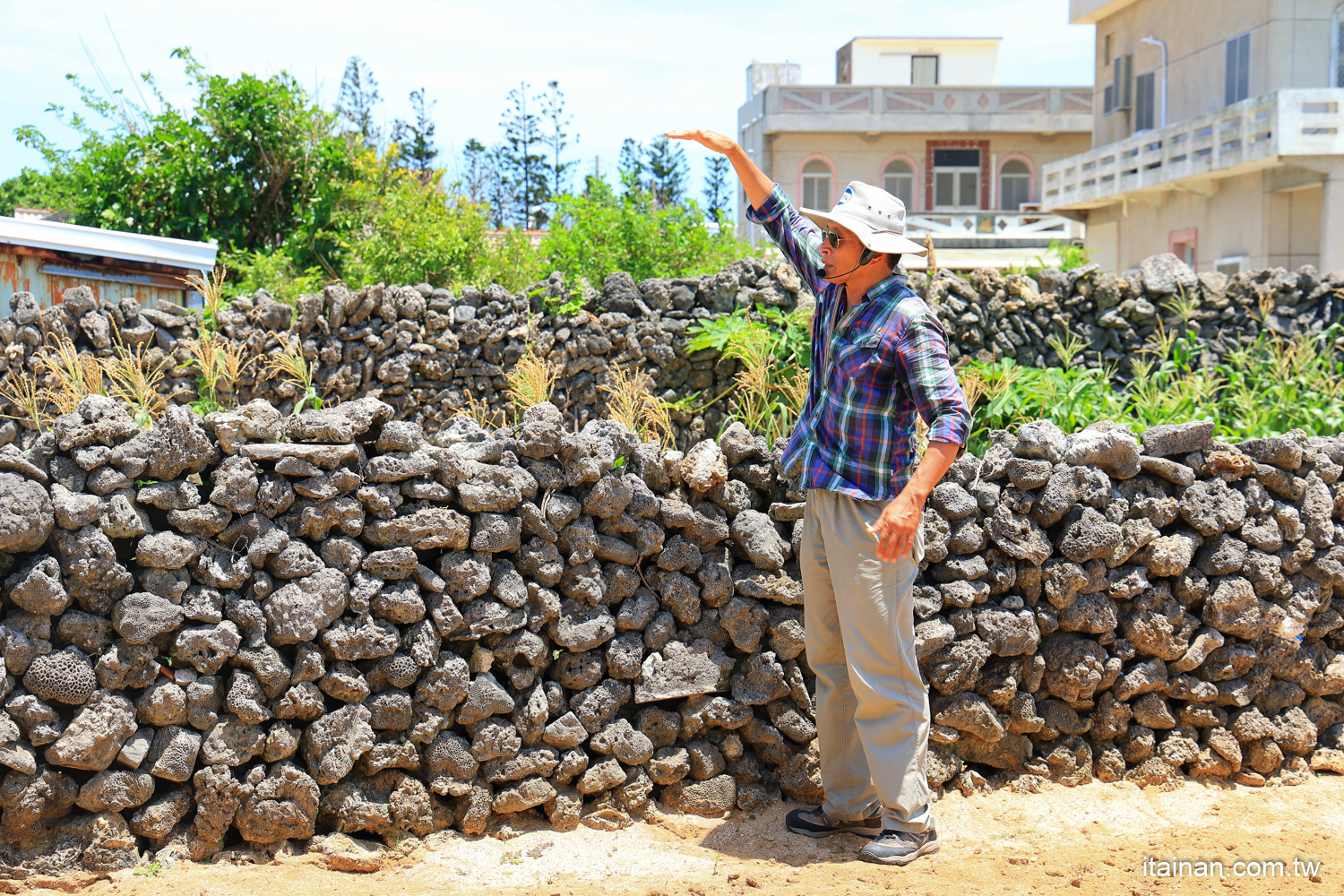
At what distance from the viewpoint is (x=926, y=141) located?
1217 inches

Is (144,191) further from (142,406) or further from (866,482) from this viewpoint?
(866,482)

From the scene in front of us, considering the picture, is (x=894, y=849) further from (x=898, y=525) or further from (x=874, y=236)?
(x=874, y=236)

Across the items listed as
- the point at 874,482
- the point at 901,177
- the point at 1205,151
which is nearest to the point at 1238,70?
the point at 1205,151

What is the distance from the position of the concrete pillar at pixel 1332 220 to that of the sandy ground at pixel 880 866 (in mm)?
14312

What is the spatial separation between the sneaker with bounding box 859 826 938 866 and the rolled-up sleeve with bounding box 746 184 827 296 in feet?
6.97

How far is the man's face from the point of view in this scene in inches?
144

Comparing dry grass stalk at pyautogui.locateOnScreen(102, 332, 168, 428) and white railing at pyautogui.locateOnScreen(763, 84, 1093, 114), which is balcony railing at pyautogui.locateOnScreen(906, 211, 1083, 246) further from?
dry grass stalk at pyautogui.locateOnScreen(102, 332, 168, 428)

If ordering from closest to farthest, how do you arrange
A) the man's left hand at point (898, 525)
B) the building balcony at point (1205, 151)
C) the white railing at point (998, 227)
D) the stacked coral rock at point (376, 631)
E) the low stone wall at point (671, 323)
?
the man's left hand at point (898, 525) < the stacked coral rock at point (376, 631) < the low stone wall at point (671, 323) < the building balcony at point (1205, 151) < the white railing at point (998, 227)

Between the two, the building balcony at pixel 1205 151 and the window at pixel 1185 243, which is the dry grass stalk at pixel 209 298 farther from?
the window at pixel 1185 243

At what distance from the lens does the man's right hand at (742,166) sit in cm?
411

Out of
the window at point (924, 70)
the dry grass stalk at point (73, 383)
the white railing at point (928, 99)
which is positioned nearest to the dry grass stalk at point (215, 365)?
the dry grass stalk at point (73, 383)

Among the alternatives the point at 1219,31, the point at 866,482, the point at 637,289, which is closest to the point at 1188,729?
the point at 866,482

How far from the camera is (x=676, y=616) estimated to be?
14.0 ft

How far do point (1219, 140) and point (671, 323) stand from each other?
1244cm
